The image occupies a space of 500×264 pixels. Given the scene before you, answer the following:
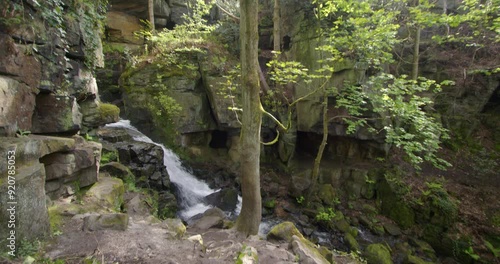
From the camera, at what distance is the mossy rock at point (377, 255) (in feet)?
22.4

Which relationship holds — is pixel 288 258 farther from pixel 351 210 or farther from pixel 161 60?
pixel 161 60

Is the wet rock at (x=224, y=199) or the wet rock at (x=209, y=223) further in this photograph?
the wet rock at (x=224, y=199)

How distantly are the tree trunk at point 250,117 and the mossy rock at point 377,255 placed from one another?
415 centimetres

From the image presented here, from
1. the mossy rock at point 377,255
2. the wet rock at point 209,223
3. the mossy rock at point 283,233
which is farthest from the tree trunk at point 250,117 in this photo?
the mossy rock at point 377,255

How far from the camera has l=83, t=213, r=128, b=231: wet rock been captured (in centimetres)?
343

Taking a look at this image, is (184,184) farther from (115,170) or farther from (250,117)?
(250,117)

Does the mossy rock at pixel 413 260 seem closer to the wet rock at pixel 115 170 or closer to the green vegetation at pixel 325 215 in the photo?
the green vegetation at pixel 325 215

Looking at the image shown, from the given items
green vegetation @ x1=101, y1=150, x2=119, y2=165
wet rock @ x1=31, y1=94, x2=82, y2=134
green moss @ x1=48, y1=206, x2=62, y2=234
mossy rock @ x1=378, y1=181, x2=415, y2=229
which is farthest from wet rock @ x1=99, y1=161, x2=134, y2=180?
mossy rock @ x1=378, y1=181, x2=415, y2=229

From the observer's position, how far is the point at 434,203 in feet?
28.5

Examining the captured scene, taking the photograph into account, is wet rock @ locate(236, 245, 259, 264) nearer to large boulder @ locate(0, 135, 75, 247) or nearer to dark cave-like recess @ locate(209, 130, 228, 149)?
large boulder @ locate(0, 135, 75, 247)

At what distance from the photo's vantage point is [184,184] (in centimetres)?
955

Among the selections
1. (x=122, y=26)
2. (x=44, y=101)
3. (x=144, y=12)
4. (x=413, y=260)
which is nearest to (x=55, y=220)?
(x=44, y=101)

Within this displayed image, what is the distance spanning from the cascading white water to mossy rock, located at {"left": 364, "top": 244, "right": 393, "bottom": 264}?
541cm

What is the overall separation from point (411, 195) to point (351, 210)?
7.51ft
